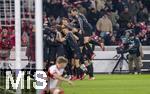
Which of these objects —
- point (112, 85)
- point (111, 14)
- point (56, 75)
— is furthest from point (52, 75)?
point (111, 14)

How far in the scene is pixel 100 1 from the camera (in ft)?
76.6

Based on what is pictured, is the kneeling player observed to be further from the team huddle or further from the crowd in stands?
the crowd in stands

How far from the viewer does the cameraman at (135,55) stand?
20.5 metres

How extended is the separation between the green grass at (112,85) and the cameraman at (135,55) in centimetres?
122

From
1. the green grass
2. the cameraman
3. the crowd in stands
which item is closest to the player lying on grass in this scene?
the green grass

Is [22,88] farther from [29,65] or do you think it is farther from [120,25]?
[120,25]

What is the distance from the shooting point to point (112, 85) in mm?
16703

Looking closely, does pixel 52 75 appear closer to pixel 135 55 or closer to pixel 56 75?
pixel 56 75

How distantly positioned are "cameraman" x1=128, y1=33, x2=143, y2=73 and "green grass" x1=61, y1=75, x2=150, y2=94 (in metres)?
1.22

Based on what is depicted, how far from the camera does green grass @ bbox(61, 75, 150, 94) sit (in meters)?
15.5

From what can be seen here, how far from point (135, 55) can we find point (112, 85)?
13.4ft

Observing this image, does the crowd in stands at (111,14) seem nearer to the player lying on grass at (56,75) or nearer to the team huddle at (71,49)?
the team huddle at (71,49)

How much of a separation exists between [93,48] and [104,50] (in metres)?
1.15

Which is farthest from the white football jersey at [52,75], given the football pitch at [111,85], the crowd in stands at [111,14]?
the crowd in stands at [111,14]
